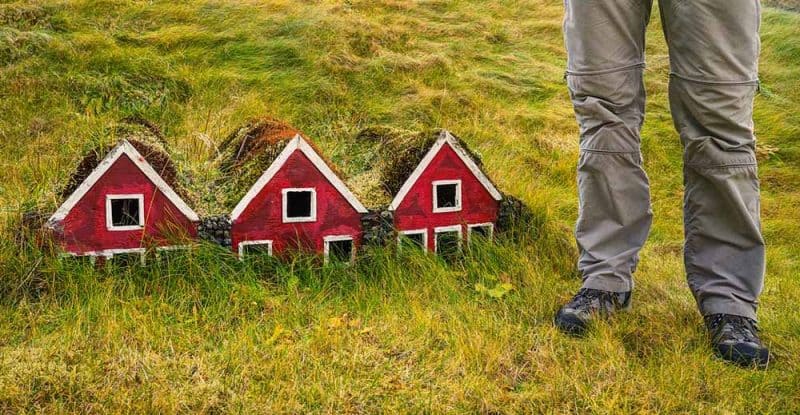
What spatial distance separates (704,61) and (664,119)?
5.34 m

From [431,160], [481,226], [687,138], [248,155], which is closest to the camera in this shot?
Answer: [687,138]

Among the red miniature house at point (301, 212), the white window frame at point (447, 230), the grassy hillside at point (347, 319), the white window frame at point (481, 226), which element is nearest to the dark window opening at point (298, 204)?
the red miniature house at point (301, 212)

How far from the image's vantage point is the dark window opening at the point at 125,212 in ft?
9.26

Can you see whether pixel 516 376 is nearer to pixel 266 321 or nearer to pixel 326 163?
pixel 266 321

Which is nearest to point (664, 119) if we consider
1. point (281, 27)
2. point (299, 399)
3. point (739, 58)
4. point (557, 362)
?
point (281, 27)

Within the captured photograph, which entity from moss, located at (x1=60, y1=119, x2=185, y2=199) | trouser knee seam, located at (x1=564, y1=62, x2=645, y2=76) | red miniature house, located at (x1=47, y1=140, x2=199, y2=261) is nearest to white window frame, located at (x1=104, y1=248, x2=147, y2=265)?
red miniature house, located at (x1=47, y1=140, x2=199, y2=261)

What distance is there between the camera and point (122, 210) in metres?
2.85

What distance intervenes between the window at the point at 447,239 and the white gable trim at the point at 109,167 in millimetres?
1091

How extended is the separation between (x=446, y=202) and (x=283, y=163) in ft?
2.71

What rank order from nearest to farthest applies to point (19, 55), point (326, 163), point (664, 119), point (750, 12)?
point (750, 12)
point (326, 163)
point (19, 55)
point (664, 119)

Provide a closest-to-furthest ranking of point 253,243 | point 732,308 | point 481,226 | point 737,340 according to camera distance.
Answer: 1. point 737,340
2. point 732,308
3. point 253,243
4. point 481,226

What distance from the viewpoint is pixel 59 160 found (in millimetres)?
3926

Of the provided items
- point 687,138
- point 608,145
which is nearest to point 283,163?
point 608,145

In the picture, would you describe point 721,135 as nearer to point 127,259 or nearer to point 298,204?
point 298,204
